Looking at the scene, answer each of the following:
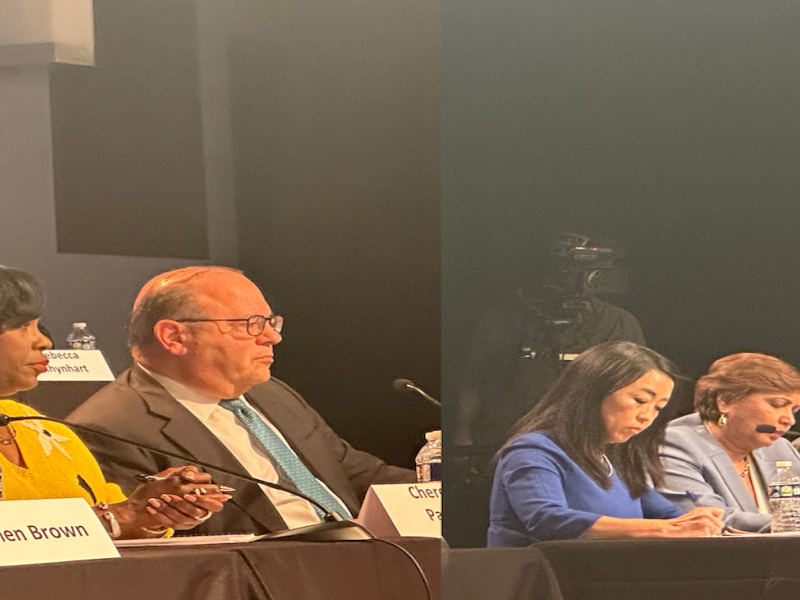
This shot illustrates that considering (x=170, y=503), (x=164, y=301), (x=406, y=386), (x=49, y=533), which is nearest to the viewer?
(x=49, y=533)

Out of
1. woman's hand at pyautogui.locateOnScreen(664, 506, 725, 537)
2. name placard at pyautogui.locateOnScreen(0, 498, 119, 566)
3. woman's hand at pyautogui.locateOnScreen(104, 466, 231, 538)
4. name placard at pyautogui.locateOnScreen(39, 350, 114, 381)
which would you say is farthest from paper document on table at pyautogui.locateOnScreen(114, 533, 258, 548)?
woman's hand at pyautogui.locateOnScreen(664, 506, 725, 537)

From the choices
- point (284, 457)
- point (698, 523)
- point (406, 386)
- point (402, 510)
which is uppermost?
point (698, 523)

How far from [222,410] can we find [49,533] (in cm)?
51

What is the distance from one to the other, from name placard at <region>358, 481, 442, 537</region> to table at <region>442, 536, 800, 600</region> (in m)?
0.83

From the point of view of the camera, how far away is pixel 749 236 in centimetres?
110

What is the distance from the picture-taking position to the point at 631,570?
3.57 feet

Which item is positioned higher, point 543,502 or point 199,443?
point 543,502

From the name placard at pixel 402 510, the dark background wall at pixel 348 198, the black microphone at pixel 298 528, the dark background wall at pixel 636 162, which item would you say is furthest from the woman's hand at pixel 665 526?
the dark background wall at pixel 348 198

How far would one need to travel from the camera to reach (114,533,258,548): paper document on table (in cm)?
171

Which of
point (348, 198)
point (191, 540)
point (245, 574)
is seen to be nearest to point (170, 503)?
point (191, 540)

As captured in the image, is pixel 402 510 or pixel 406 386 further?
pixel 406 386

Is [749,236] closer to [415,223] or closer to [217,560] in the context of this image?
[217,560]

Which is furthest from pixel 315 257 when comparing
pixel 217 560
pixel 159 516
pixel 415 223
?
pixel 217 560

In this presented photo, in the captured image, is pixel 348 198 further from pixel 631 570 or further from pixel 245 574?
pixel 631 570
